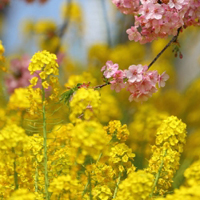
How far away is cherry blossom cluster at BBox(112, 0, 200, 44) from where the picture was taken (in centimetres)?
71

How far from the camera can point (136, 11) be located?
0.78 meters

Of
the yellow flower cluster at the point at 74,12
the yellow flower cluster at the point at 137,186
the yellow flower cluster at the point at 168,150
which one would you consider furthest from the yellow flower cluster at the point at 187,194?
the yellow flower cluster at the point at 74,12

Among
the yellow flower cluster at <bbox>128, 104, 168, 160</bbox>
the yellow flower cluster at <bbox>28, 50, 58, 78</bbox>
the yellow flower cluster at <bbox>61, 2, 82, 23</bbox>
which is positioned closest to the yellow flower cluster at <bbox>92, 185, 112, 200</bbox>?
the yellow flower cluster at <bbox>28, 50, 58, 78</bbox>

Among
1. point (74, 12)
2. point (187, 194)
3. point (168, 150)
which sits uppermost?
point (74, 12)

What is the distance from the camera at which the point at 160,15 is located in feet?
2.33

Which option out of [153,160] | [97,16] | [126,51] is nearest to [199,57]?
[126,51]

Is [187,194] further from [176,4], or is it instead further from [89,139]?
[176,4]

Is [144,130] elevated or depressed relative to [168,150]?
elevated

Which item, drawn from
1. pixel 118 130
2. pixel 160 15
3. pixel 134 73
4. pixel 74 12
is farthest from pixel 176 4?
pixel 74 12

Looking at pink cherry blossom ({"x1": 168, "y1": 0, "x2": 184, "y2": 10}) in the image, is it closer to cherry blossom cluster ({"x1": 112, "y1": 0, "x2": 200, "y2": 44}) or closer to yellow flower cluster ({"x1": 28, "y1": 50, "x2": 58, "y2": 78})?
cherry blossom cluster ({"x1": 112, "y1": 0, "x2": 200, "y2": 44})

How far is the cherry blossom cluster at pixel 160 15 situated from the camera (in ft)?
2.34

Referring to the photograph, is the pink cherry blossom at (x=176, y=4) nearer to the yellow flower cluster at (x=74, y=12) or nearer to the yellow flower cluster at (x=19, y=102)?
the yellow flower cluster at (x=19, y=102)

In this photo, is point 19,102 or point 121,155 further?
point 19,102

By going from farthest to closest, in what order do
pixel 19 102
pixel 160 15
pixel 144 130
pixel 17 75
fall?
pixel 17 75 → pixel 144 130 → pixel 19 102 → pixel 160 15
